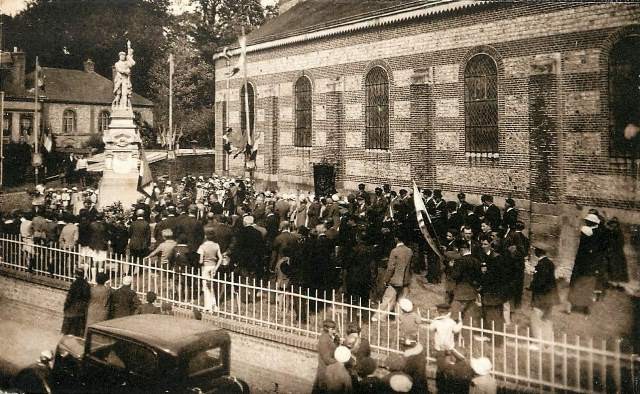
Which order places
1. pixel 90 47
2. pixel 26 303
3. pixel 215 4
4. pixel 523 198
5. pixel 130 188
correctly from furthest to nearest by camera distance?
pixel 215 4 → pixel 90 47 → pixel 130 188 → pixel 523 198 → pixel 26 303

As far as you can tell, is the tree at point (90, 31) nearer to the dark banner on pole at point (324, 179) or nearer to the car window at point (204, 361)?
the car window at point (204, 361)

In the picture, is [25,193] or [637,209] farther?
[25,193]

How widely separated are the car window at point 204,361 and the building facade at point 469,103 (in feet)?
31.6

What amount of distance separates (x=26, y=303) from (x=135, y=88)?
31.3 meters

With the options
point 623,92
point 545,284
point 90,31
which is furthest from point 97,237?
point 623,92

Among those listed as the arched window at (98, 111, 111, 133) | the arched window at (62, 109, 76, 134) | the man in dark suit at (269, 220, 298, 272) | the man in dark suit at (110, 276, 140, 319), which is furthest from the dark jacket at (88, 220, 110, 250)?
the arched window at (98, 111, 111, 133)

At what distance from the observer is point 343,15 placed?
21.5m

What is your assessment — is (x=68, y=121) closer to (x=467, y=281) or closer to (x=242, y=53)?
(x=242, y=53)

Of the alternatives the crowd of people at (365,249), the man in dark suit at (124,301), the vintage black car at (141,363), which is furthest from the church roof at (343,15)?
the vintage black car at (141,363)

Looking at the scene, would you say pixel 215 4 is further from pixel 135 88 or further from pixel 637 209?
pixel 637 209

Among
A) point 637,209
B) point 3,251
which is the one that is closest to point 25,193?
point 3,251

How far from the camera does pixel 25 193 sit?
2262 centimetres

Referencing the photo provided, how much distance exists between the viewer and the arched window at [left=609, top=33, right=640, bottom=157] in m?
12.8

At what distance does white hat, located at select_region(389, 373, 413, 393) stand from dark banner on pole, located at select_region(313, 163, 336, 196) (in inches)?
624
